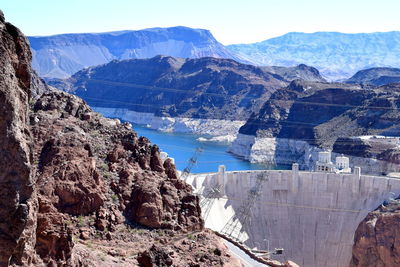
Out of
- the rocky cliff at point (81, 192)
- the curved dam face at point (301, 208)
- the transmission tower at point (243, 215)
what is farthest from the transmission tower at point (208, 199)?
the rocky cliff at point (81, 192)

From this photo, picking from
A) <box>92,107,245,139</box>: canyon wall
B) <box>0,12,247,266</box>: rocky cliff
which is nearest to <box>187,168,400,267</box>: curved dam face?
<box>0,12,247,266</box>: rocky cliff

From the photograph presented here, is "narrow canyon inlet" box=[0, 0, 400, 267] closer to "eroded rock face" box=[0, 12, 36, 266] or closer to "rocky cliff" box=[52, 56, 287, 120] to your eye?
"eroded rock face" box=[0, 12, 36, 266]

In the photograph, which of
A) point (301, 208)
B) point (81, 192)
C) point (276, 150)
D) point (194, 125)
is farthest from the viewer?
point (194, 125)

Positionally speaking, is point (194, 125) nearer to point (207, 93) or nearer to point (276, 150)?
point (207, 93)

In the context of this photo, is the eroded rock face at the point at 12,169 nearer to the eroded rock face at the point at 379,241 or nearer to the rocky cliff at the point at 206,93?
the eroded rock face at the point at 379,241

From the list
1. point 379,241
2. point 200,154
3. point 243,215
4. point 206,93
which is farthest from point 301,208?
point 206,93

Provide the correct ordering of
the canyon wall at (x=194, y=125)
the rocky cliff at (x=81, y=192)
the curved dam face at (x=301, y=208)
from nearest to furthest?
the rocky cliff at (x=81, y=192) → the curved dam face at (x=301, y=208) → the canyon wall at (x=194, y=125)

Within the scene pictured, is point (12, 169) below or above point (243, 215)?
above
